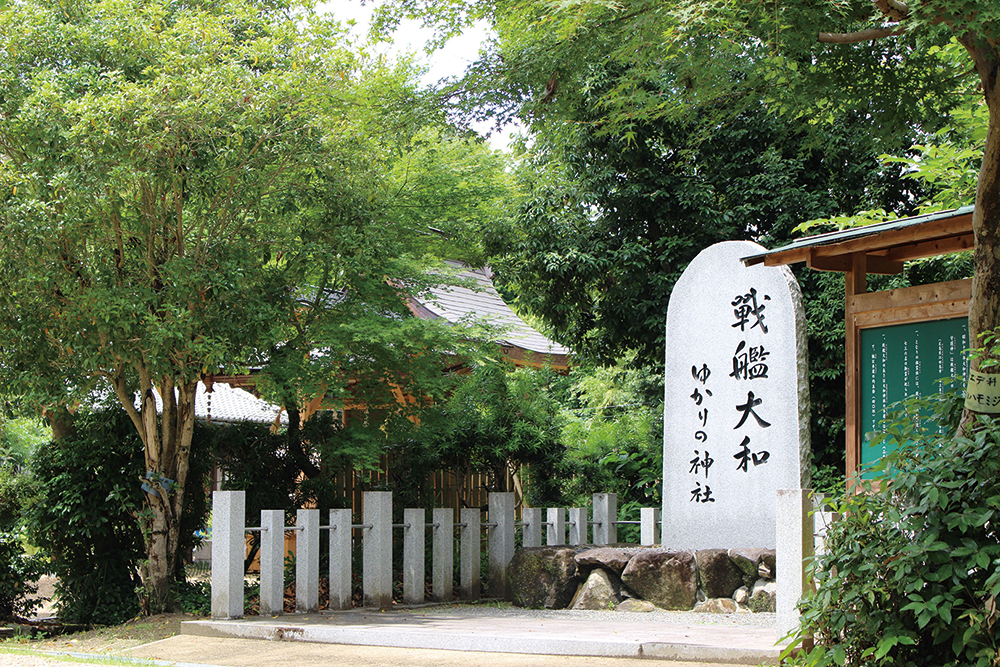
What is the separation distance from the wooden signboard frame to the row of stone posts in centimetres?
497

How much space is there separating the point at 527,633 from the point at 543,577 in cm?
263

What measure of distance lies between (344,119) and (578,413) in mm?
11724

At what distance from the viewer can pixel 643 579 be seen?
9953mm

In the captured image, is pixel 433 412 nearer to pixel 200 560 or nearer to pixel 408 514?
pixel 408 514

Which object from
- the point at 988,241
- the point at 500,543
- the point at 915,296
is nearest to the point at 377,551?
the point at 500,543

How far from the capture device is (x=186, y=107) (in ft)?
31.0

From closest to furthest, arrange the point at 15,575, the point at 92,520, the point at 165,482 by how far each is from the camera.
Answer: the point at 165,482 → the point at 92,520 → the point at 15,575

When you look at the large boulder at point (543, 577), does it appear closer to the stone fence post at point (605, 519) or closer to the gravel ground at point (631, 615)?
the gravel ground at point (631, 615)

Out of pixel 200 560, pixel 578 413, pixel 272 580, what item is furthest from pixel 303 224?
pixel 578 413

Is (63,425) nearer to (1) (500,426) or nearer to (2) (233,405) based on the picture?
(1) (500,426)

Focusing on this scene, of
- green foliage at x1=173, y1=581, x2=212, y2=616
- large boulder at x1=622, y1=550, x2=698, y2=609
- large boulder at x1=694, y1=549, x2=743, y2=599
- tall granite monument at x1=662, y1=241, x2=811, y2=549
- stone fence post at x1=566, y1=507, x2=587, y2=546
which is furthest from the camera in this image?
stone fence post at x1=566, y1=507, x2=587, y2=546

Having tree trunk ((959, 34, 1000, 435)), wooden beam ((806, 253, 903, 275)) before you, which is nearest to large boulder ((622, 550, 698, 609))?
wooden beam ((806, 253, 903, 275))

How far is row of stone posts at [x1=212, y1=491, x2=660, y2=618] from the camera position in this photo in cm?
942

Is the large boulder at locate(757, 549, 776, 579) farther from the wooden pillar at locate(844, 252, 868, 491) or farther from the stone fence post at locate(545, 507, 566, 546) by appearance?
the stone fence post at locate(545, 507, 566, 546)
